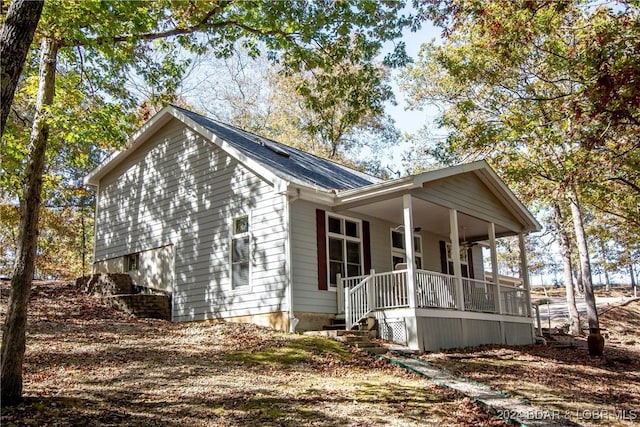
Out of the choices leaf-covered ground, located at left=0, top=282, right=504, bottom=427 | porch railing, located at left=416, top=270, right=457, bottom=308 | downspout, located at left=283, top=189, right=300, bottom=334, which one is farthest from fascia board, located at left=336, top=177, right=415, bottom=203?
leaf-covered ground, located at left=0, top=282, right=504, bottom=427

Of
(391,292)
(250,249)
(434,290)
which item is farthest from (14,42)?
(434,290)

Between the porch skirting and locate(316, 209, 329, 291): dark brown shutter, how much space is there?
1.41 m

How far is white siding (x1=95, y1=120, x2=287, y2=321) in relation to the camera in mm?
12961

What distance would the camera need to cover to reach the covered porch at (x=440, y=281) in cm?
1229

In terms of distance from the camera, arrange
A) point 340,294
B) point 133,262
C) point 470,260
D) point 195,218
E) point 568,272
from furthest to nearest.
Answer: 1. point 568,272
2. point 470,260
3. point 133,262
4. point 195,218
5. point 340,294

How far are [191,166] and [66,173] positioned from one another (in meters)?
19.3

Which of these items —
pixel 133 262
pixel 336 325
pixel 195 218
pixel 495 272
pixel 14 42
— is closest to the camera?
pixel 14 42

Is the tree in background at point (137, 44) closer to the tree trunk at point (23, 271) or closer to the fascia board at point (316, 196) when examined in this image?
the tree trunk at point (23, 271)

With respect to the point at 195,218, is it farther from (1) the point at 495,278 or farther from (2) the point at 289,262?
(1) the point at 495,278

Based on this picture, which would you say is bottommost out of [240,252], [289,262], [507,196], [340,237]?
[289,262]

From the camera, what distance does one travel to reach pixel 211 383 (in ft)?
26.2

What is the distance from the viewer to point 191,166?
15172 millimetres

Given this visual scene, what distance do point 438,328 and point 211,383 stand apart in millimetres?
6319

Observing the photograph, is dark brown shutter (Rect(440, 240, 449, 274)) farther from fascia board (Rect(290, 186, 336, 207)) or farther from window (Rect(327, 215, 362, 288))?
fascia board (Rect(290, 186, 336, 207))
